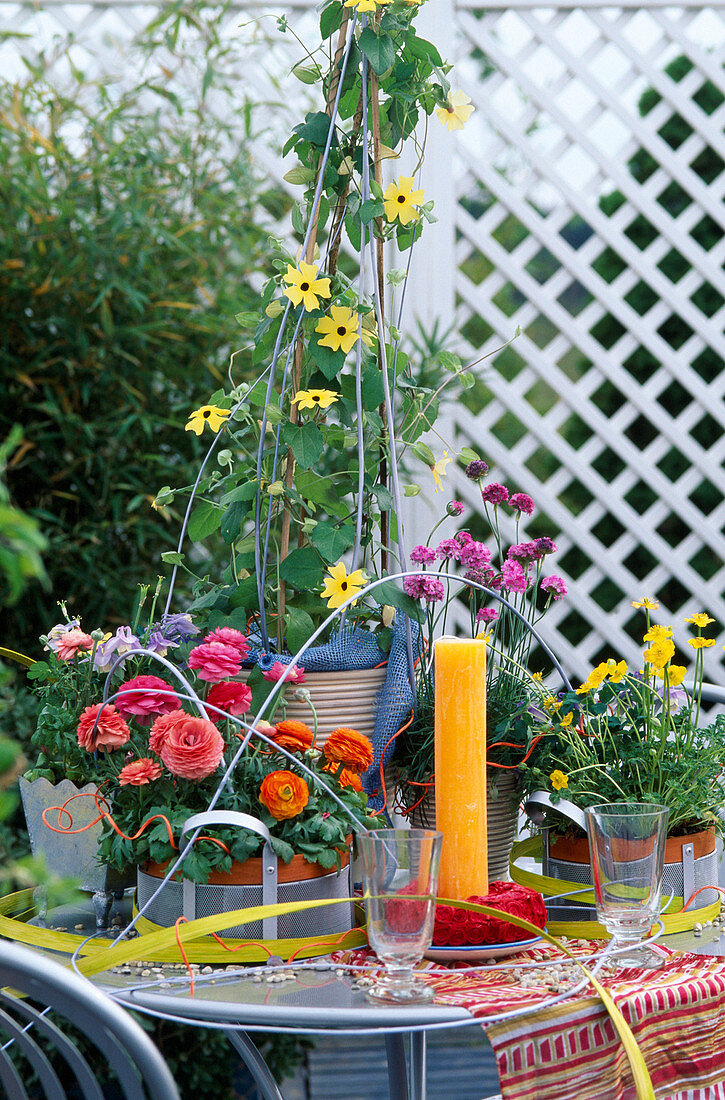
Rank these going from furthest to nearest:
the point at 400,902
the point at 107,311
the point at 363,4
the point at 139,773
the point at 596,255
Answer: the point at 596,255 → the point at 107,311 → the point at 363,4 → the point at 139,773 → the point at 400,902

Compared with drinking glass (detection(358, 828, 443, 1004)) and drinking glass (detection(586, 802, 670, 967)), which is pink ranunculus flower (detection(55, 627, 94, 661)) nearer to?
drinking glass (detection(358, 828, 443, 1004))

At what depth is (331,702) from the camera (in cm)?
89

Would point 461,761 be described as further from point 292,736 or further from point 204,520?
point 204,520

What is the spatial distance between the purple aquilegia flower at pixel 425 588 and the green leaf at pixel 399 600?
0.02 metres

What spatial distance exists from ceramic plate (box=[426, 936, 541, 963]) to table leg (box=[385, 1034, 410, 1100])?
226mm

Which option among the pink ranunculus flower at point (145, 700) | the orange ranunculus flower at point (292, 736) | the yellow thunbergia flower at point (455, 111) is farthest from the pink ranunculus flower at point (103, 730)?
the yellow thunbergia flower at point (455, 111)

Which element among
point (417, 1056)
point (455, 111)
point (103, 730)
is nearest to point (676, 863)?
point (417, 1056)

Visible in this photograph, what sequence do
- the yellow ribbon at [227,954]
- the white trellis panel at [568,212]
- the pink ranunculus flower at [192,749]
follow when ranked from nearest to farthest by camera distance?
the yellow ribbon at [227,954] → the pink ranunculus flower at [192,749] → the white trellis panel at [568,212]

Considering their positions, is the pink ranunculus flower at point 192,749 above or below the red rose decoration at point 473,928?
above

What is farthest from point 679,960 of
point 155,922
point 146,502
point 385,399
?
point 146,502

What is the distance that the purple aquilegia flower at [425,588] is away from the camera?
2.92 feet

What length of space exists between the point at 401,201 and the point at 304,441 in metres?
0.24

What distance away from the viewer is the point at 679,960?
73 centimetres

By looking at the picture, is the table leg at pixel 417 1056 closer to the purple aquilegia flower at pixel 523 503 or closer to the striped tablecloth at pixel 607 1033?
the striped tablecloth at pixel 607 1033
